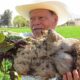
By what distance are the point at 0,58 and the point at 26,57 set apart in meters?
0.25

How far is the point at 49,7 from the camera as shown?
3.23 meters

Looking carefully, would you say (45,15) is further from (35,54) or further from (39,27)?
(35,54)

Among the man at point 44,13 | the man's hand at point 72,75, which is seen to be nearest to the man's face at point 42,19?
the man at point 44,13

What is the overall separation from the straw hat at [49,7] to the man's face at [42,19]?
56 millimetres

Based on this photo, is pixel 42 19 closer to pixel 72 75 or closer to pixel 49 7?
pixel 49 7

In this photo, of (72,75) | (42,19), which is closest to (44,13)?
(42,19)

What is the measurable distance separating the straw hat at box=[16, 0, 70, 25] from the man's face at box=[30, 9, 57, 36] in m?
0.06

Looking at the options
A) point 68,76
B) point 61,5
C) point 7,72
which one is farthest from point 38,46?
point 61,5

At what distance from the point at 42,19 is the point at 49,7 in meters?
0.13

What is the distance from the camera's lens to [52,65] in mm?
1648

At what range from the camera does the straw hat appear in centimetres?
297

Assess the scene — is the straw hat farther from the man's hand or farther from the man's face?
the man's hand

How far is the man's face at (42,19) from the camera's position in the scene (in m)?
3.07

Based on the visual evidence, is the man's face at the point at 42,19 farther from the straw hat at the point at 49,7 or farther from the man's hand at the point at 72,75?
the man's hand at the point at 72,75
